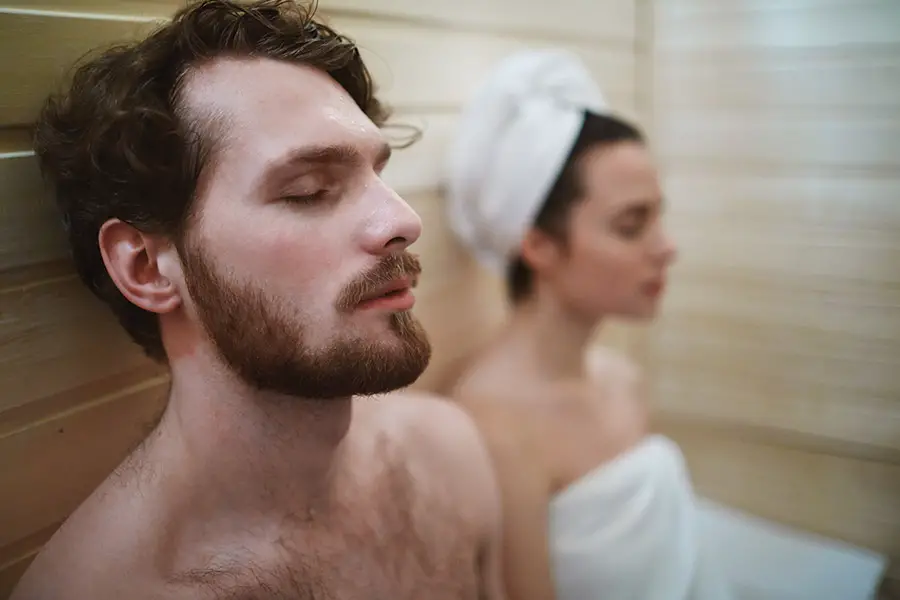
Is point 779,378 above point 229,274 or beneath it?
beneath

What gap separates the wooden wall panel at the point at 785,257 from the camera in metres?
1.18

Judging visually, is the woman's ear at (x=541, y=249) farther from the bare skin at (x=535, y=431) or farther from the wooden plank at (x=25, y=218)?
the wooden plank at (x=25, y=218)

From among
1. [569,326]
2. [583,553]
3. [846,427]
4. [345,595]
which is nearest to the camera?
[345,595]

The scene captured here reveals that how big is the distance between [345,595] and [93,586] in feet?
0.69

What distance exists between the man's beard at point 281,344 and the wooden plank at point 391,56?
0.19 metres

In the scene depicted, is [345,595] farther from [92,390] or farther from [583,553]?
[583,553]

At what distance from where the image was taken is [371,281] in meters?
0.60

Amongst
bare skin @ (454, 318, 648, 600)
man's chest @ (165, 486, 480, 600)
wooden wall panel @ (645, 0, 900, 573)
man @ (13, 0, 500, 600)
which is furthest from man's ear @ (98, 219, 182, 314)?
wooden wall panel @ (645, 0, 900, 573)

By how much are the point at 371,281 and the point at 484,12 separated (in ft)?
2.33

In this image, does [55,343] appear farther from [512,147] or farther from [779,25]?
[779,25]

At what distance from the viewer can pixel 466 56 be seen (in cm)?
113

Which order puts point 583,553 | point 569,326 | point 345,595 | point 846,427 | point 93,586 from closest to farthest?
point 93,586 → point 345,595 → point 583,553 → point 569,326 → point 846,427

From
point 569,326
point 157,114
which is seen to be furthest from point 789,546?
point 157,114

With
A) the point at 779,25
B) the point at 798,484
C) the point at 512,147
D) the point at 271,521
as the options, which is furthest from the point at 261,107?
the point at 798,484
